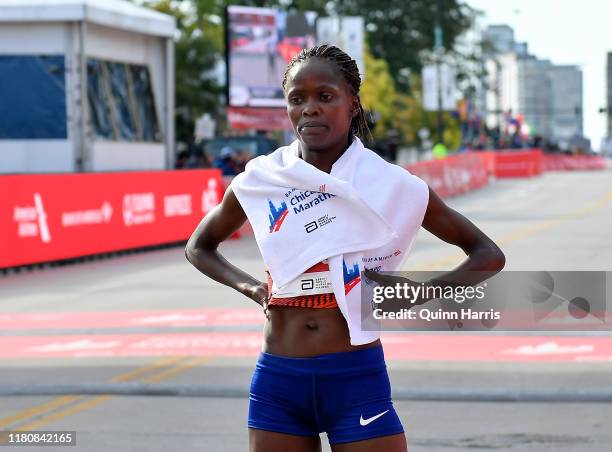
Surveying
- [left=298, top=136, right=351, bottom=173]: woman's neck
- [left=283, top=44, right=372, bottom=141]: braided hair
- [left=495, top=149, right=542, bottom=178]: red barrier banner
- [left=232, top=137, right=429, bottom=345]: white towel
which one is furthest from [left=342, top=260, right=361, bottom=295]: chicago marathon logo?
[left=495, top=149, right=542, bottom=178]: red barrier banner

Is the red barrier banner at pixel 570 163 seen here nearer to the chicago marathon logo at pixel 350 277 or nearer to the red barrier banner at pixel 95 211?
the red barrier banner at pixel 95 211

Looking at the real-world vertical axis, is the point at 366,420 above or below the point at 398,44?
below

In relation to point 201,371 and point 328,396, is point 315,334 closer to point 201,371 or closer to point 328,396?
point 328,396

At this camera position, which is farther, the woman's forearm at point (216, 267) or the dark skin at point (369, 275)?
the woman's forearm at point (216, 267)

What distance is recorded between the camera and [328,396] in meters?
4.23

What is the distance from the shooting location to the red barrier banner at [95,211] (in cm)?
2016

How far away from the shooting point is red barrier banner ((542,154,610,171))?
78.7 metres

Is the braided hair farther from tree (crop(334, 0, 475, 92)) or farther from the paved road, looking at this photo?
tree (crop(334, 0, 475, 92))

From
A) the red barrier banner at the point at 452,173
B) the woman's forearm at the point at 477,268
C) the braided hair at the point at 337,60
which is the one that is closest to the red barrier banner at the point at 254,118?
the red barrier banner at the point at 452,173

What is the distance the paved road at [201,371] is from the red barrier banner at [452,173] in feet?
71.4

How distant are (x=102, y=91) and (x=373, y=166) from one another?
27628 mm

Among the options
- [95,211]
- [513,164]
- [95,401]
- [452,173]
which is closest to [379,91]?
[513,164]

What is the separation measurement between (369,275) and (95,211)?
18.5m

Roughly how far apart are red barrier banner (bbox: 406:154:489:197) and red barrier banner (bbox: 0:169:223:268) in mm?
13012
